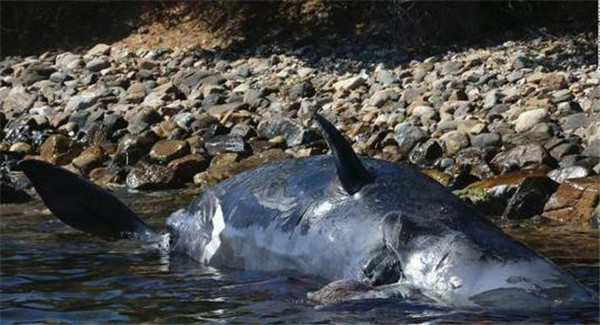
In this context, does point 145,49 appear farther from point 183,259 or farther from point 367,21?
point 183,259

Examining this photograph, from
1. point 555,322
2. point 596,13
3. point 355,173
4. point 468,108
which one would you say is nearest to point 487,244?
point 555,322

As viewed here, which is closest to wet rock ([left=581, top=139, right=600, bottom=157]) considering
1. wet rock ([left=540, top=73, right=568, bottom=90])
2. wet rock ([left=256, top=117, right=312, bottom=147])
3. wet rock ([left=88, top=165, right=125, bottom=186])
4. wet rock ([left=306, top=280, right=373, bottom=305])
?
wet rock ([left=540, top=73, right=568, bottom=90])

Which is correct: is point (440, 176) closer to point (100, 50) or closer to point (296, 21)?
point (296, 21)

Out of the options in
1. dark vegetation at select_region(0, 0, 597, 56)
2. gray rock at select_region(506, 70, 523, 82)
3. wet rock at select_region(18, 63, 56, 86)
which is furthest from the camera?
wet rock at select_region(18, 63, 56, 86)

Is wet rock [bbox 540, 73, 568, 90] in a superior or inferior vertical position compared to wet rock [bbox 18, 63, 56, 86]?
inferior

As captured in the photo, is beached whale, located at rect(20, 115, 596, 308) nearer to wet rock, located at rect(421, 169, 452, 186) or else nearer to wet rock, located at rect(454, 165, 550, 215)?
wet rock, located at rect(454, 165, 550, 215)

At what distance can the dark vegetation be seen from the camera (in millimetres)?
18641

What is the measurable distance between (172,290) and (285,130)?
807 centimetres

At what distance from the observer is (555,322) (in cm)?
489

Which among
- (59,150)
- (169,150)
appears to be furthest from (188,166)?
(59,150)

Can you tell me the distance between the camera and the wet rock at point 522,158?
11562 mm

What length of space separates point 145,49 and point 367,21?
13.0ft

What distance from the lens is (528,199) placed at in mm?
9914

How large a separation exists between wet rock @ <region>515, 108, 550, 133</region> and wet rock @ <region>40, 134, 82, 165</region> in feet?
18.4
